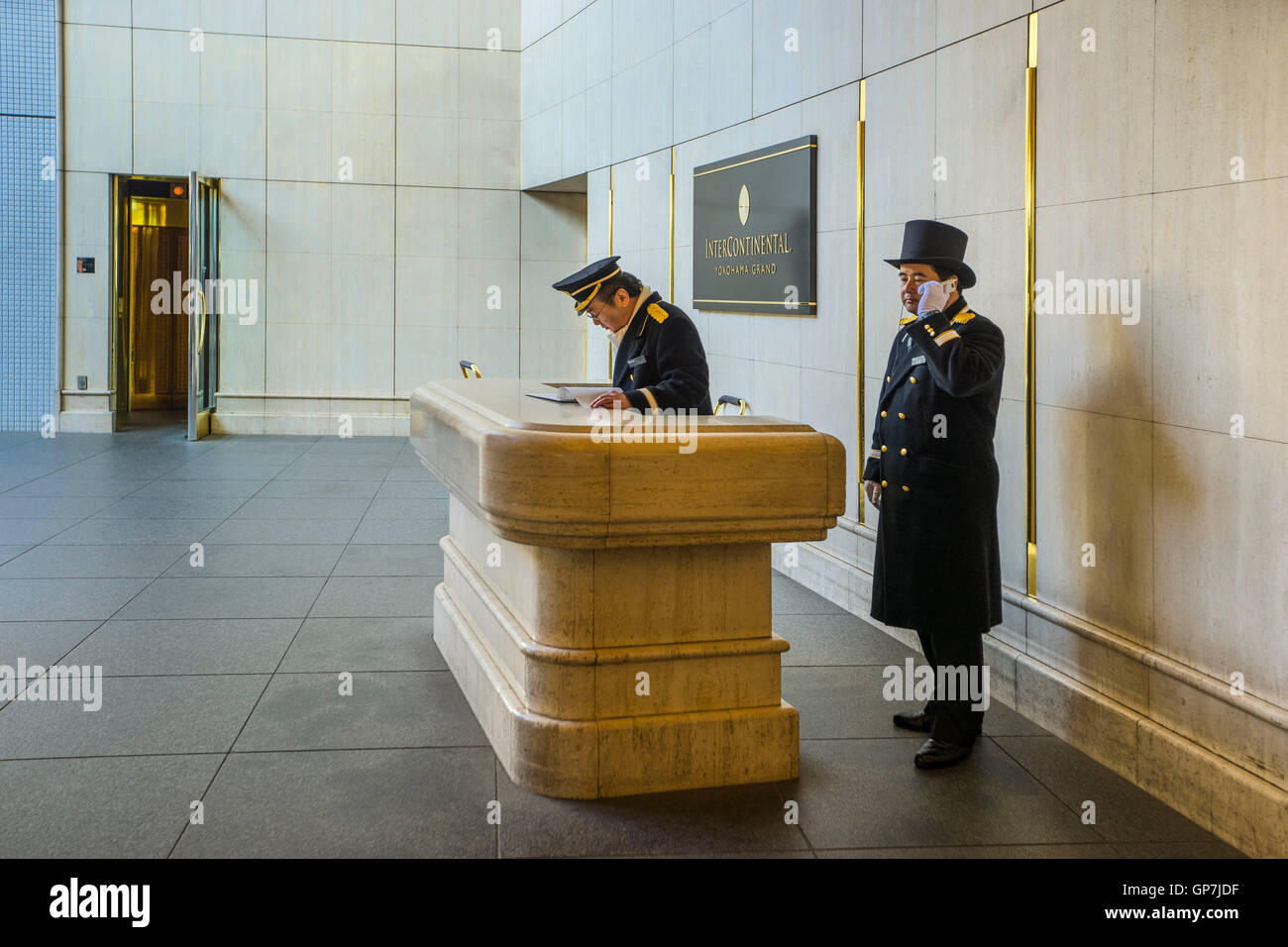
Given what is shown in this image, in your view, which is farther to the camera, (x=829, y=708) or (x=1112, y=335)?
(x=829, y=708)

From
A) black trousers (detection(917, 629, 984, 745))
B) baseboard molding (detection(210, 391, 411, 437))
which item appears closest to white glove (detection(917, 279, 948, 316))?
black trousers (detection(917, 629, 984, 745))

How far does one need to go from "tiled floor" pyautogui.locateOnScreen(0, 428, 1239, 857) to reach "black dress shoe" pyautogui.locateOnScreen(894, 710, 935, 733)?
4 cm

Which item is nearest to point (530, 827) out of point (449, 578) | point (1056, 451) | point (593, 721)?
point (593, 721)

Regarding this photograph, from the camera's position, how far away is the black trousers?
3.77 metres

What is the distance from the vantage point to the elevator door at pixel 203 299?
11.5 meters

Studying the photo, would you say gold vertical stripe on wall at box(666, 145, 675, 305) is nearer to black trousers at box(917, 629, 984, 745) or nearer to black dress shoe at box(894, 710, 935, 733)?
black dress shoe at box(894, 710, 935, 733)

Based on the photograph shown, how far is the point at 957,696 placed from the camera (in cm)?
381

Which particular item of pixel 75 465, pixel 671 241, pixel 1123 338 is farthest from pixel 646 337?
pixel 75 465

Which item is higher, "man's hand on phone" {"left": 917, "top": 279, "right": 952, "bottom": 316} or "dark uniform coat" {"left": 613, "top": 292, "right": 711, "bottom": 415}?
"man's hand on phone" {"left": 917, "top": 279, "right": 952, "bottom": 316}

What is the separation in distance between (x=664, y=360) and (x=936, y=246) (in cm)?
110

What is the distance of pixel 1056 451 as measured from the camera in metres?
4.12

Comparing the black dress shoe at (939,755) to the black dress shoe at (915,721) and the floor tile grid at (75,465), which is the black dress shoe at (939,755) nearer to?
the black dress shoe at (915,721)

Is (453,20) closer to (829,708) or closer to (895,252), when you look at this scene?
(895,252)
